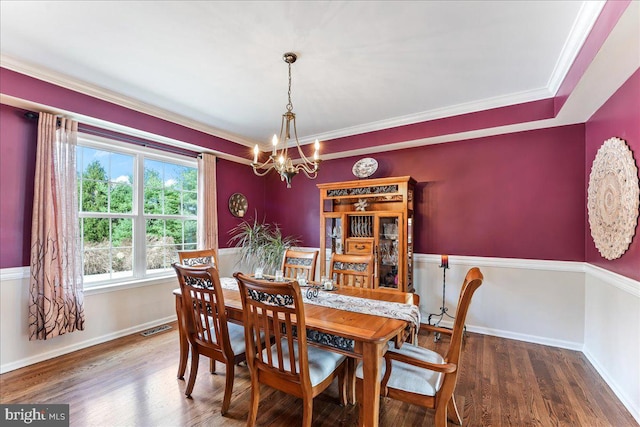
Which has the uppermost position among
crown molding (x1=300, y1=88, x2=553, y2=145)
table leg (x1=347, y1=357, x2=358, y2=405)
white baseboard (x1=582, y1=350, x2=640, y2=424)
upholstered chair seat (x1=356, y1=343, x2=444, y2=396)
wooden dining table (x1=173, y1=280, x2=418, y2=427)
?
crown molding (x1=300, y1=88, x2=553, y2=145)

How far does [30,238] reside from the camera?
2658mm

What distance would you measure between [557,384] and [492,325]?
3.43ft

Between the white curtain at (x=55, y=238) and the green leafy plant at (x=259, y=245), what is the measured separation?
206cm

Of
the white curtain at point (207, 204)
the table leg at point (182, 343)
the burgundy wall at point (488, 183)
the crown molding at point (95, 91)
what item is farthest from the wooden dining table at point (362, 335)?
the crown molding at point (95, 91)

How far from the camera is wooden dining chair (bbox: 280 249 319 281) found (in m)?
2.94

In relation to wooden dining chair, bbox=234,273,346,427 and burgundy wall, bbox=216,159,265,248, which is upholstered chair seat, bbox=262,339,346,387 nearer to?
wooden dining chair, bbox=234,273,346,427

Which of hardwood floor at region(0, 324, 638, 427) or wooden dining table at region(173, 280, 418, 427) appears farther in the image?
hardwood floor at region(0, 324, 638, 427)

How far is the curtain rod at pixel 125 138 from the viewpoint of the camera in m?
2.67

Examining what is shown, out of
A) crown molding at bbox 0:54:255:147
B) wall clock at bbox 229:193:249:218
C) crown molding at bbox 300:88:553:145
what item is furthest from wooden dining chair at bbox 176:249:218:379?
crown molding at bbox 300:88:553:145

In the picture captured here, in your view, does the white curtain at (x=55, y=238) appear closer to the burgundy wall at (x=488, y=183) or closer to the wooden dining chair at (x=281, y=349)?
the burgundy wall at (x=488, y=183)

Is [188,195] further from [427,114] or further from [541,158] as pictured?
[541,158]

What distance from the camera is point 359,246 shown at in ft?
12.6

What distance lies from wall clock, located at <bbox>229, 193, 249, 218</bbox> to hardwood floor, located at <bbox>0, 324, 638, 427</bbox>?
7.51ft

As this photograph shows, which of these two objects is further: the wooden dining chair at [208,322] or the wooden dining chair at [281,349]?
the wooden dining chair at [208,322]
